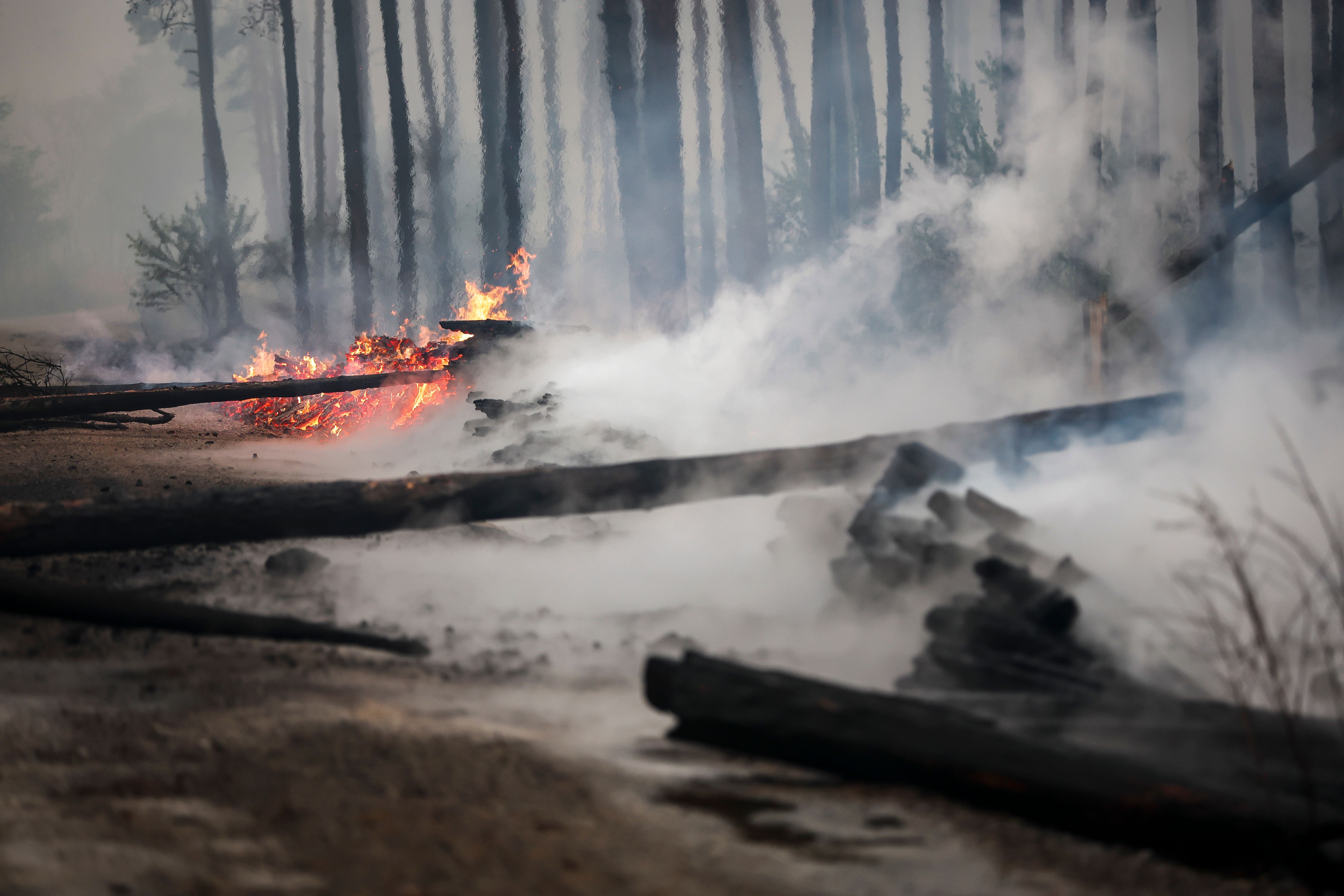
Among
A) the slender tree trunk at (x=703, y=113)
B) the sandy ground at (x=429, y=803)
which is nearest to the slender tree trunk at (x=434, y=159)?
the slender tree trunk at (x=703, y=113)

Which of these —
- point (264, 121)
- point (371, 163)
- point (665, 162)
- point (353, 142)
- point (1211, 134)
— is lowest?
point (1211, 134)

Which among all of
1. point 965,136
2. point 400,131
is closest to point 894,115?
point 965,136

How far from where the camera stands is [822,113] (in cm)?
1931

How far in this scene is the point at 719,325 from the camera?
39.5ft

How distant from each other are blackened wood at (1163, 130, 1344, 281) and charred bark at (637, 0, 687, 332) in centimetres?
786

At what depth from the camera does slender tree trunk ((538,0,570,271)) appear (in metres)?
44.2

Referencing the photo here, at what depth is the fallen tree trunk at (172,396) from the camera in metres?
8.20

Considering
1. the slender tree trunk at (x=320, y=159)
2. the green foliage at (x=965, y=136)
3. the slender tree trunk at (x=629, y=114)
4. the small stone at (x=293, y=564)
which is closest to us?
the small stone at (x=293, y=564)

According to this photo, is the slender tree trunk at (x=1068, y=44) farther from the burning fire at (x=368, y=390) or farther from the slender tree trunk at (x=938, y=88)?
the burning fire at (x=368, y=390)

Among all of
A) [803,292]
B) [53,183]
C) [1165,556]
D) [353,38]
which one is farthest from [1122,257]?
[53,183]

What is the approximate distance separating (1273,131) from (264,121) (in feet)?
155

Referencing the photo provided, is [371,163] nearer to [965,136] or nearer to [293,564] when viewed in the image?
[965,136]

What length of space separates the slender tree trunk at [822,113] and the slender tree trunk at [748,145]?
118 inches

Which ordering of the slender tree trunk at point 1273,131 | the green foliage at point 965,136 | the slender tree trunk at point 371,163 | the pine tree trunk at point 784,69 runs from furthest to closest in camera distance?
the slender tree trunk at point 371,163 < the pine tree trunk at point 784,69 < the green foliage at point 965,136 < the slender tree trunk at point 1273,131
